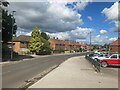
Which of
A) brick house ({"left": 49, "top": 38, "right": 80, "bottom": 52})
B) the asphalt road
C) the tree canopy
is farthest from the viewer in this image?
brick house ({"left": 49, "top": 38, "right": 80, "bottom": 52})

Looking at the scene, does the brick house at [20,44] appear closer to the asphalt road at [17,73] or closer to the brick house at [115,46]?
the brick house at [115,46]

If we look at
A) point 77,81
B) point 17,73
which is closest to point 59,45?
point 17,73

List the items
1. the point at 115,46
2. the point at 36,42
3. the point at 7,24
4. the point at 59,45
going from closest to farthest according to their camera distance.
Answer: the point at 7,24
the point at 115,46
the point at 36,42
the point at 59,45

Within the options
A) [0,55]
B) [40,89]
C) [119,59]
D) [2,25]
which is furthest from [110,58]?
[0,55]

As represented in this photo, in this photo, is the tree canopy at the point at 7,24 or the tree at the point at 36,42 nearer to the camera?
the tree canopy at the point at 7,24

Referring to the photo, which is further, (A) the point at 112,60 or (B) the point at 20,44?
(B) the point at 20,44

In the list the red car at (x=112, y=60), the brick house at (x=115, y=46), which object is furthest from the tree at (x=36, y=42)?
the red car at (x=112, y=60)

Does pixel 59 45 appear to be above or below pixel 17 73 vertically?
above

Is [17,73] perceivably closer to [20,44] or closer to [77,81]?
[77,81]

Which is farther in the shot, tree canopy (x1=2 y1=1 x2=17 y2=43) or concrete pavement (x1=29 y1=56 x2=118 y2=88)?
tree canopy (x1=2 y1=1 x2=17 y2=43)

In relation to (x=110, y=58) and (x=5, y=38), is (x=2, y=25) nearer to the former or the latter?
(x=5, y=38)

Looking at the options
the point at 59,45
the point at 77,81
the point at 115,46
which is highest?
the point at 59,45

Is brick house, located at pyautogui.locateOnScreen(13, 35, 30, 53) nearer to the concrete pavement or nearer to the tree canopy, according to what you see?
the tree canopy

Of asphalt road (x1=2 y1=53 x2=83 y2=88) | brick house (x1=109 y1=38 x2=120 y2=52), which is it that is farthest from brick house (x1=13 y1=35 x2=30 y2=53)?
asphalt road (x1=2 y1=53 x2=83 y2=88)
